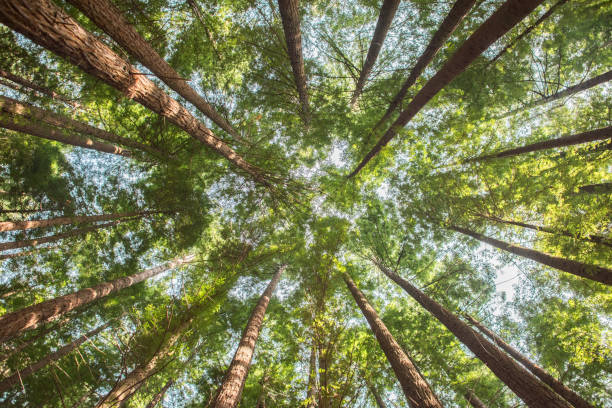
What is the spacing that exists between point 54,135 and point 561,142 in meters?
14.0

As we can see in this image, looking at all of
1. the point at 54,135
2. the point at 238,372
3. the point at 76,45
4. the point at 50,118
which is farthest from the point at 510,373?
the point at 54,135

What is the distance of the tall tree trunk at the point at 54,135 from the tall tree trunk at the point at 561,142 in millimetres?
11458

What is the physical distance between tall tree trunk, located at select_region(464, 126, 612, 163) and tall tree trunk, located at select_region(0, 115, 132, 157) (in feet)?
37.6

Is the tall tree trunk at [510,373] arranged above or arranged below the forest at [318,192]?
below

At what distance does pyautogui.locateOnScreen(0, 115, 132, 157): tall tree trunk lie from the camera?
510 centimetres

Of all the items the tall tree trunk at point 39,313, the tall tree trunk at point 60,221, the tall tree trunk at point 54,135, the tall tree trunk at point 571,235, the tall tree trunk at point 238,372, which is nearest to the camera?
the tall tree trunk at point 238,372

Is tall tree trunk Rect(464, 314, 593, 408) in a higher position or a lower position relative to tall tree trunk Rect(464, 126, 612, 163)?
lower

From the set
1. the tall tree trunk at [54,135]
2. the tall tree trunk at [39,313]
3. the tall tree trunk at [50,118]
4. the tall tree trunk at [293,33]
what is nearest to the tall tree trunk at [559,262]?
the tall tree trunk at [293,33]

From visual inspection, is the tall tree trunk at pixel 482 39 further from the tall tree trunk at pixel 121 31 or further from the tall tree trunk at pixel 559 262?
the tall tree trunk at pixel 559 262

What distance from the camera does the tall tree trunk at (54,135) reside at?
5101 millimetres

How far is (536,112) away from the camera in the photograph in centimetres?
843

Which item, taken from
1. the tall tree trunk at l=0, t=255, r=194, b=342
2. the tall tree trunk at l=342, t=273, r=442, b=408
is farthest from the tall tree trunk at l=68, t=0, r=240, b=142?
the tall tree trunk at l=342, t=273, r=442, b=408

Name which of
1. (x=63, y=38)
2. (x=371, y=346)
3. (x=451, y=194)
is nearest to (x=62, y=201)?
(x=63, y=38)

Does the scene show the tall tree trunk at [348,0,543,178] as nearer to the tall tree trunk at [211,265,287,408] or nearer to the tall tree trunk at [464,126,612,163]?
the tall tree trunk at [464,126,612,163]
